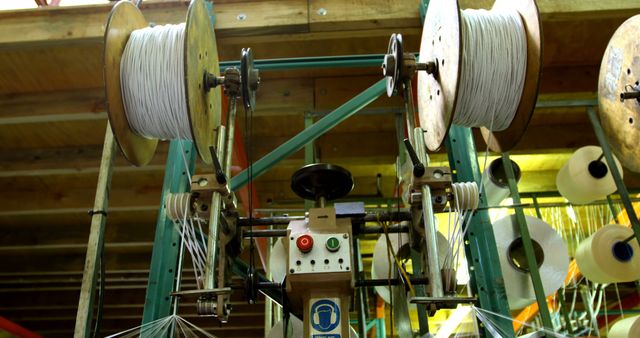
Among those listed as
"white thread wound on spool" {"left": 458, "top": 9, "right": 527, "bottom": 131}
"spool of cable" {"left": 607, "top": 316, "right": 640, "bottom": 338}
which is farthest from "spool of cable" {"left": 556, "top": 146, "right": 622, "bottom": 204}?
"white thread wound on spool" {"left": 458, "top": 9, "right": 527, "bottom": 131}

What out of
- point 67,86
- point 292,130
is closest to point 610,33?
point 292,130

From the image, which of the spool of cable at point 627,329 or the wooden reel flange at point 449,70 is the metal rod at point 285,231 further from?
the spool of cable at point 627,329

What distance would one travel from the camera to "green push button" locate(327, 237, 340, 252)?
1.42 meters

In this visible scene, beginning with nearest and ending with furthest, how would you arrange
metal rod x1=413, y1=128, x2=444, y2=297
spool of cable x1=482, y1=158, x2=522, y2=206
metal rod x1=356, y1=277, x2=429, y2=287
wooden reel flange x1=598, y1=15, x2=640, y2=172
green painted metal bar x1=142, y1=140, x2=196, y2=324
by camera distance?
metal rod x1=413, y1=128, x2=444, y2=297 < metal rod x1=356, y1=277, x2=429, y2=287 < wooden reel flange x1=598, y1=15, x2=640, y2=172 < green painted metal bar x1=142, y1=140, x2=196, y2=324 < spool of cable x1=482, y1=158, x2=522, y2=206

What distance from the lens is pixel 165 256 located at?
6.82 ft

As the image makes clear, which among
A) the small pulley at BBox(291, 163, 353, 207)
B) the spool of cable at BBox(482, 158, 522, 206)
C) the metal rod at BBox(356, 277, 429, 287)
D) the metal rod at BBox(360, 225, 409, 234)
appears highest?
the spool of cable at BBox(482, 158, 522, 206)

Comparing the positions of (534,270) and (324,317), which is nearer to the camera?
(324,317)

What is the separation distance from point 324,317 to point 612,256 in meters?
2.59

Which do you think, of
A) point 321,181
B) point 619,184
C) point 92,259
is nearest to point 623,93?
point 321,181

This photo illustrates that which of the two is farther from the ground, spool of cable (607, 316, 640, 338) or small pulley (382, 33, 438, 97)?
small pulley (382, 33, 438, 97)

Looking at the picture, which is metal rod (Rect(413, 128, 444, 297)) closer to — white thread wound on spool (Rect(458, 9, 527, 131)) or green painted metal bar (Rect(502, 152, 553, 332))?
white thread wound on spool (Rect(458, 9, 527, 131))

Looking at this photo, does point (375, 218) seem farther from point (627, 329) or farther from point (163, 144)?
point (163, 144)

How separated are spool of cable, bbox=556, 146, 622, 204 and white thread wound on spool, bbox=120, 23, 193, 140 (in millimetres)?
2617

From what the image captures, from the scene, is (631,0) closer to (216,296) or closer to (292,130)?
(292,130)
